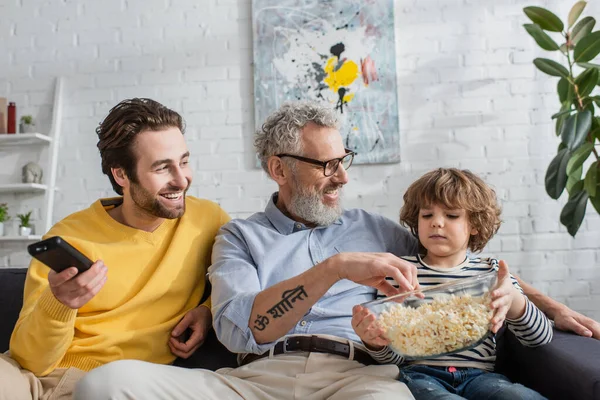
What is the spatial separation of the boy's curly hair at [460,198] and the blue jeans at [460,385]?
1.46 ft

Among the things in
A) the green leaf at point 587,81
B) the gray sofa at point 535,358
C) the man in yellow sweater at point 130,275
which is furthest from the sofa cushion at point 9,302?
the green leaf at point 587,81

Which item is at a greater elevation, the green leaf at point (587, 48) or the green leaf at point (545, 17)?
the green leaf at point (545, 17)

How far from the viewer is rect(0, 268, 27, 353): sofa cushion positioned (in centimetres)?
187

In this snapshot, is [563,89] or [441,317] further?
[563,89]

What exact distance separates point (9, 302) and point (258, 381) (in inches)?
33.5

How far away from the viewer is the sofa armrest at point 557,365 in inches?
54.3

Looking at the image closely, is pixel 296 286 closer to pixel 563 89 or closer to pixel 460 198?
pixel 460 198

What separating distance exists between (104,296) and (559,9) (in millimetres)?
3117

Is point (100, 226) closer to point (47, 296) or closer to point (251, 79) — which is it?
point (47, 296)

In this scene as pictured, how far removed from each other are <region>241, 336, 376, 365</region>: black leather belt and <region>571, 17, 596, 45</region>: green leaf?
87.4 inches

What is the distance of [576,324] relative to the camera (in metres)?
1.67

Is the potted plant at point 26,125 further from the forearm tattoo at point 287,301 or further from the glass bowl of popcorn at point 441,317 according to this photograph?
the glass bowl of popcorn at point 441,317

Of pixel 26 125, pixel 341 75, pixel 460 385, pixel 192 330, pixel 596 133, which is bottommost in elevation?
pixel 460 385

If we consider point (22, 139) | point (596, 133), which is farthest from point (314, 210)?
point (22, 139)
